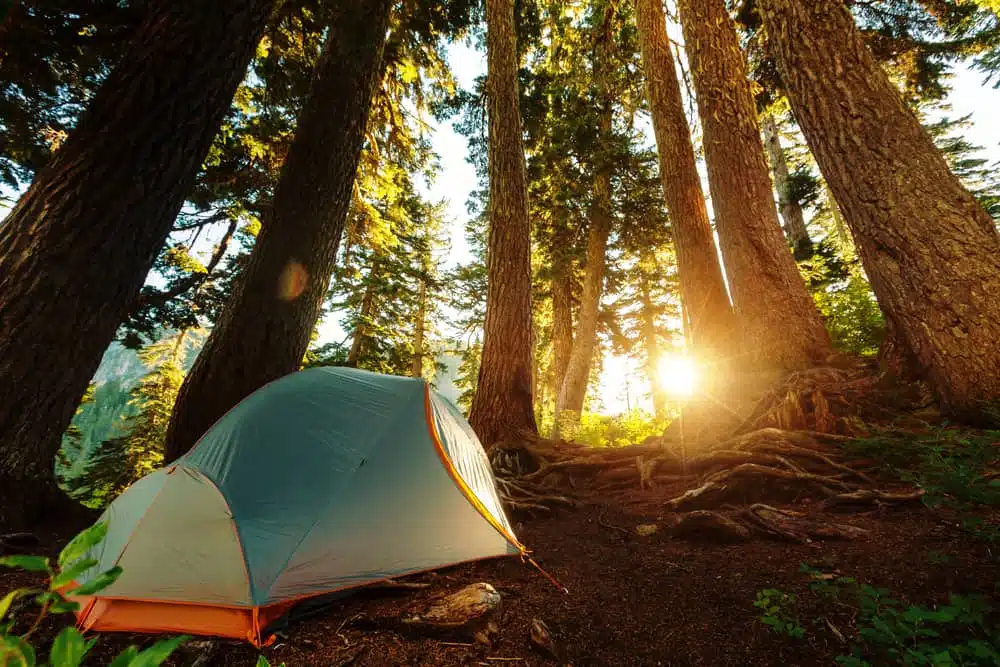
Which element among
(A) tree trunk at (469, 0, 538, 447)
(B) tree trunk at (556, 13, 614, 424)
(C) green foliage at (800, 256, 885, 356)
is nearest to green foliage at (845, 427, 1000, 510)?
(C) green foliage at (800, 256, 885, 356)

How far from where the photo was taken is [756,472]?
346cm

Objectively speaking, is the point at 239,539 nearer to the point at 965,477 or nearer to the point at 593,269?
the point at 965,477

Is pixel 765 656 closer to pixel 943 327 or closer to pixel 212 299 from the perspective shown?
pixel 943 327

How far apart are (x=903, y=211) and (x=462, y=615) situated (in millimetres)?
4093

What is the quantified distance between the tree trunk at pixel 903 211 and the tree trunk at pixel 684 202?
2.09 m

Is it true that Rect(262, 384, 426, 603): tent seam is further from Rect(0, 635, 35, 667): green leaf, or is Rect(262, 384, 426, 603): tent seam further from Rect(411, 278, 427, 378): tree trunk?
Rect(411, 278, 427, 378): tree trunk

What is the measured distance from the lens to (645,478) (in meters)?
4.38

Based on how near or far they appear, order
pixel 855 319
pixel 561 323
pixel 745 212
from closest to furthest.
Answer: pixel 745 212, pixel 855 319, pixel 561 323

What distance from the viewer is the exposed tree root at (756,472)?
300cm

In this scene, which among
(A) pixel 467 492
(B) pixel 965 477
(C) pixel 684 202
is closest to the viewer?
(B) pixel 965 477

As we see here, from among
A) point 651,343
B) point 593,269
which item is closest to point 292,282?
point 593,269

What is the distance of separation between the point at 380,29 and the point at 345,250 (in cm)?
425

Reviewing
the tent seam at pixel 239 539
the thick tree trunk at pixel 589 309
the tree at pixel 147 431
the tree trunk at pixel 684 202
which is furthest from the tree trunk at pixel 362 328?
the tent seam at pixel 239 539

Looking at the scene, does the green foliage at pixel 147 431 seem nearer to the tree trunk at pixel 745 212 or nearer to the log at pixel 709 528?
the log at pixel 709 528
